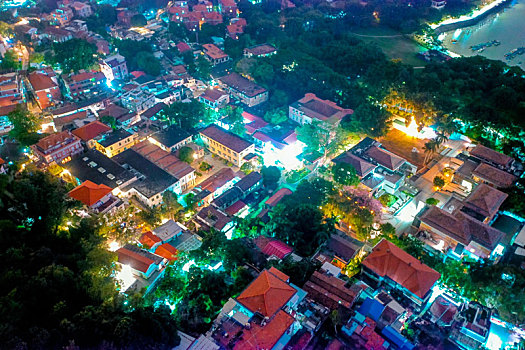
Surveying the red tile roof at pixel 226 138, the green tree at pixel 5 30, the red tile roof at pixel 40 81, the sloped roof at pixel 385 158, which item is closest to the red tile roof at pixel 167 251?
the red tile roof at pixel 226 138

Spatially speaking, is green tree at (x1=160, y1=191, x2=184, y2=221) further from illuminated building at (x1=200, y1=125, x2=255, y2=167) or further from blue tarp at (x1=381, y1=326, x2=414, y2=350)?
blue tarp at (x1=381, y1=326, x2=414, y2=350)

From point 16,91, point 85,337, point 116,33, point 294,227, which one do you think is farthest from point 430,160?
point 116,33

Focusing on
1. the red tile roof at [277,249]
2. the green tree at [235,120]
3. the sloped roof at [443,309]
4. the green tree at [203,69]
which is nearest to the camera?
the sloped roof at [443,309]

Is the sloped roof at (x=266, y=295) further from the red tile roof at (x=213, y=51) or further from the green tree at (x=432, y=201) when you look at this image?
the red tile roof at (x=213, y=51)

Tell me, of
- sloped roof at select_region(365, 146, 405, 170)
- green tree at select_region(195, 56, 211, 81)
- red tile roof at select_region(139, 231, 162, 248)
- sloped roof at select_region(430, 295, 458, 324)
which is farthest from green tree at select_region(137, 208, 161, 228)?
green tree at select_region(195, 56, 211, 81)

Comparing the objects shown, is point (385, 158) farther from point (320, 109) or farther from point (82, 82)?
point (82, 82)
